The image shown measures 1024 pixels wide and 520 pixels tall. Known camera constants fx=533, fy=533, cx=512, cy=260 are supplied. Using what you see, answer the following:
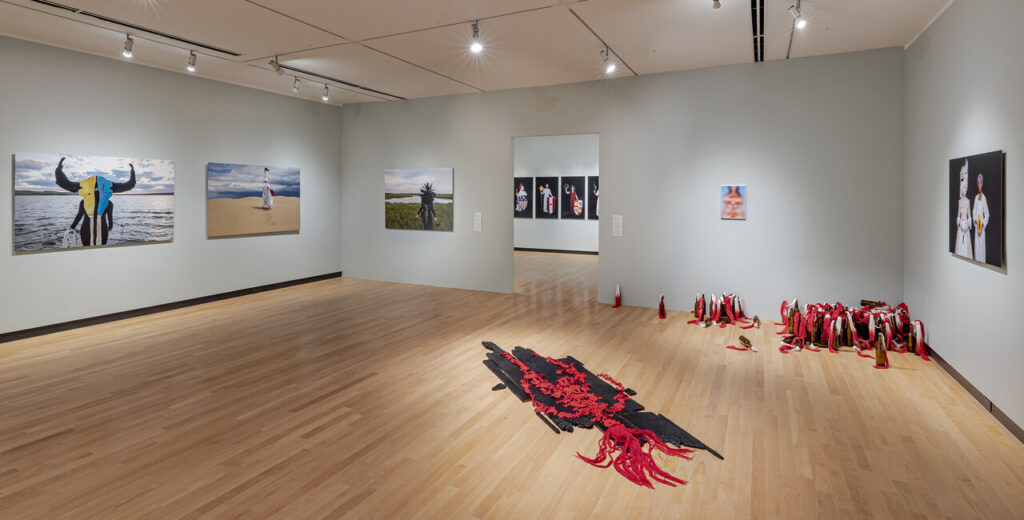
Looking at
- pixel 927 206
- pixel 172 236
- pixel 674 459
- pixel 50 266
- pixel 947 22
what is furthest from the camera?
pixel 172 236

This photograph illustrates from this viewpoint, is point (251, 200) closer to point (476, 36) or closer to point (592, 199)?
point (476, 36)

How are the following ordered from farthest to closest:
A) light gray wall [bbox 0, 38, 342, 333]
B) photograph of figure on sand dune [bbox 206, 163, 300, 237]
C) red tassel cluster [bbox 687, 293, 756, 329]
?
photograph of figure on sand dune [bbox 206, 163, 300, 237]
red tassel cluster [bbox 687, 293, 756, 329]
light gray wall [bbox 0, 38, 342, 333]

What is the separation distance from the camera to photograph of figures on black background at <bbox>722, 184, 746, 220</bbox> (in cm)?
684

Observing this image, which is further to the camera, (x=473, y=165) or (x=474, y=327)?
(x=473, y=165)

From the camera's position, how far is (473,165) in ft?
29.1

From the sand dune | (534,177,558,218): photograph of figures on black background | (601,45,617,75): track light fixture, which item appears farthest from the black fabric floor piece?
(534,177,558,218): photograph of figures on black background

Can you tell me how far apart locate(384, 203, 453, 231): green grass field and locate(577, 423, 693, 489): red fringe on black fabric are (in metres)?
6.23

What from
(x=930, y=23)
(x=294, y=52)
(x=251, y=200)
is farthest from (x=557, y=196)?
(x=930, y=23)

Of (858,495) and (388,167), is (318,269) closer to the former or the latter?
(388,167)

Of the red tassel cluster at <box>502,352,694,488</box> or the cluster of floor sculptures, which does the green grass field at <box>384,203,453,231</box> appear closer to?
the cluster of floor sculptures

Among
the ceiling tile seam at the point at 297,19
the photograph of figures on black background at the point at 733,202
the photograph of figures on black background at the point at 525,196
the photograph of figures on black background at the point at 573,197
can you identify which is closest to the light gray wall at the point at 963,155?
the photograph of figures on black background at the point at 733,202

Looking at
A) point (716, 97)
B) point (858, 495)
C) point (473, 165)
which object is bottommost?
point (858, 495)

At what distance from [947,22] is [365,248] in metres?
8.74

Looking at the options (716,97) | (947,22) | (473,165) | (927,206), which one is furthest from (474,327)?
(947,22)
